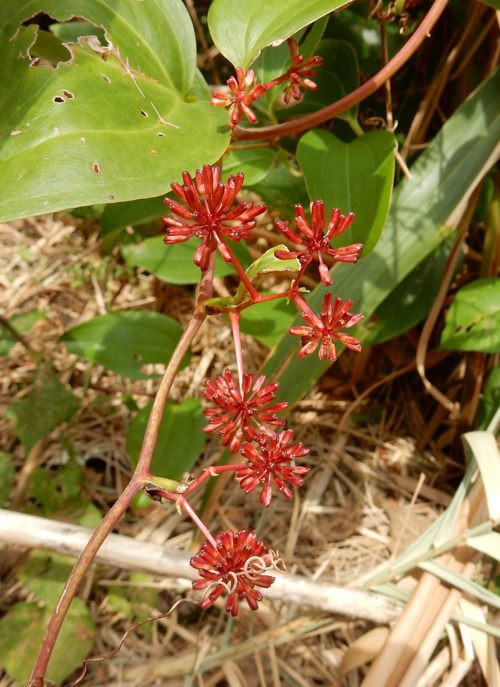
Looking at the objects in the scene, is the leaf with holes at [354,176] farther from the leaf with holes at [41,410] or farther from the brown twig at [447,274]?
the leaf with holes at [41,410]

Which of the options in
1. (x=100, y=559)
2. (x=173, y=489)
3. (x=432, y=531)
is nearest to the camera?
(x=173, y=489)

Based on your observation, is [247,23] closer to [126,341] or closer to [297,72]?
[297,72]

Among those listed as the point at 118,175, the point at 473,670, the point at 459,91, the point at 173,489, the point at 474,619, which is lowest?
the point at 473,670

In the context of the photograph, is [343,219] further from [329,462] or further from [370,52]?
[329,462]

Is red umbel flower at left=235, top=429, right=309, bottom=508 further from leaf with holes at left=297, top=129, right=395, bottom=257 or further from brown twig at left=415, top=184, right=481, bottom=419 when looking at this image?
brown twig at left=415, top=184, right=481, bottom=419

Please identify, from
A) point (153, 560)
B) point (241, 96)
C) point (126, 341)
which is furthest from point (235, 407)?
point (126, 341)

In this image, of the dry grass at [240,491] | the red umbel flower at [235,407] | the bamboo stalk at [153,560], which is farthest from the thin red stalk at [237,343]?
the dry grass at [240,491]

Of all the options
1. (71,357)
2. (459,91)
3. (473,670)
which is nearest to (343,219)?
(459,91)
